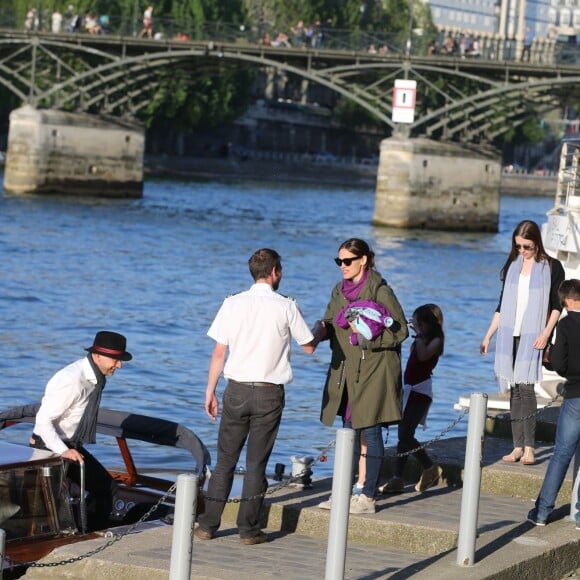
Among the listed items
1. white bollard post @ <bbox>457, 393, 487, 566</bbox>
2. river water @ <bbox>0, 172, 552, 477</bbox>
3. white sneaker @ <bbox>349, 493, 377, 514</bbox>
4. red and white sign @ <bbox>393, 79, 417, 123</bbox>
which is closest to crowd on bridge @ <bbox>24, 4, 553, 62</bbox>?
red and white sign @ <bbox>393, 79, 417, 123</bbox>

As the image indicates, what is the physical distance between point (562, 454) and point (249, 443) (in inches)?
66.8

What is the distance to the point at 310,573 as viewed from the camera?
784 centimetres

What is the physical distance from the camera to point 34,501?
27.8 ft

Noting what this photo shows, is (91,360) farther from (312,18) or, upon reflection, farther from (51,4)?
(312,18)

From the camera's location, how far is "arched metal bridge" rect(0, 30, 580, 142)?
191ft

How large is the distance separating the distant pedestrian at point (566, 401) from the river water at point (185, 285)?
5620 millimetres

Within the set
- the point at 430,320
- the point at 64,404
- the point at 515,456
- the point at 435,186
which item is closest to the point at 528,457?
the point at 515,456

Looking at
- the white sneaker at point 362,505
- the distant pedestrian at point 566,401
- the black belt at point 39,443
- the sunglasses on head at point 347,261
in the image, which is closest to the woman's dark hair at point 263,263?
the sunglasses on head at point 347,261

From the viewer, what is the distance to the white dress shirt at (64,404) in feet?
29.3

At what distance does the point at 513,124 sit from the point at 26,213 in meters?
18.3

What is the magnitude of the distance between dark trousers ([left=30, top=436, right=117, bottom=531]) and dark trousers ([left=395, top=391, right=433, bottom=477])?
65.9 inches

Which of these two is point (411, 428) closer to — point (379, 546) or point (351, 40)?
point (379, 546)

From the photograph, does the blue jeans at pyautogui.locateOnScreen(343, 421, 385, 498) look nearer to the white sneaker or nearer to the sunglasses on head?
the white sneaker

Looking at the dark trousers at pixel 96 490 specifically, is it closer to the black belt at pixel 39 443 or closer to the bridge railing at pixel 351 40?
the black belt at pixel 39 443
